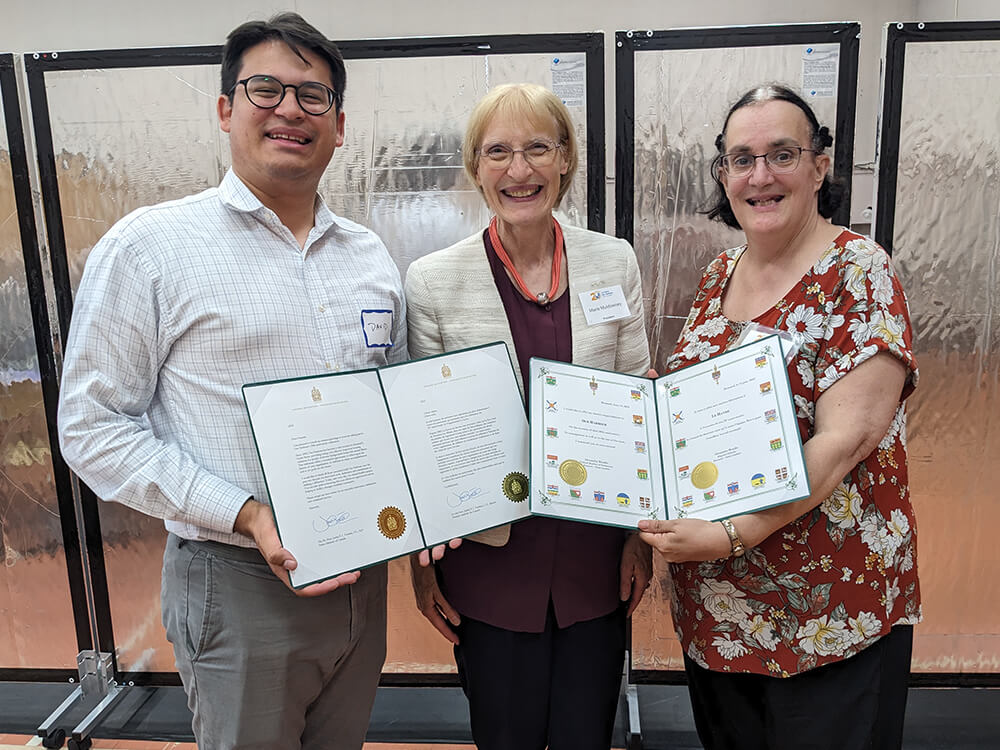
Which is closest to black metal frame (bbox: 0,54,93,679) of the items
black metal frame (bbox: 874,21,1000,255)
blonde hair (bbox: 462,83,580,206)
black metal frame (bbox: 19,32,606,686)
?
black metal frame (bbox: 19,32,606,686)

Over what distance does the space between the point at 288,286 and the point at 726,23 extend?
2695 millimetres

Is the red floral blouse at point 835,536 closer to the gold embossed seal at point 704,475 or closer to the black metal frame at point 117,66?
the gold embossed seal at point 704,475

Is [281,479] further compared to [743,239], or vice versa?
[743,239]

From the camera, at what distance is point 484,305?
1.49 meters

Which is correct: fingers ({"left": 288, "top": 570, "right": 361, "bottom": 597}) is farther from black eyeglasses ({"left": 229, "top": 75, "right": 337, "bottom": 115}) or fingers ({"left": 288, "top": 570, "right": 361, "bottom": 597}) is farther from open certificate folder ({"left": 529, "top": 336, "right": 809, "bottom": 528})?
black eyeglasses ({"left": 229, "top": 75, "right": 337, "bottom": 115})

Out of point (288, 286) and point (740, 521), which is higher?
point (288, 286)

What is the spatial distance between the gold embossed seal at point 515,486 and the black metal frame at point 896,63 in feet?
5.36

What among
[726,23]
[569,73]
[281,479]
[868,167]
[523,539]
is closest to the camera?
[281,479]

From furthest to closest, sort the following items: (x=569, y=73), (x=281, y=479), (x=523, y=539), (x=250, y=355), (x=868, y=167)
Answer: (x=868, y=167), (x=569, y=73), (x=523, y=539), (x=250, y=355), (x=281, y=479)

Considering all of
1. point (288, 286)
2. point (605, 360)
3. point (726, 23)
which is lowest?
point (605, 360)

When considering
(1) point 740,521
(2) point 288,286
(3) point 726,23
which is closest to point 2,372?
(2) point 288,286

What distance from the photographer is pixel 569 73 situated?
2.13 m

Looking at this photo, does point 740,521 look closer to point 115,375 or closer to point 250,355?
point 250,355

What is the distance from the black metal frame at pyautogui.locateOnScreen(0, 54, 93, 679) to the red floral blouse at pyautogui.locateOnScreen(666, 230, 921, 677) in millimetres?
2129
